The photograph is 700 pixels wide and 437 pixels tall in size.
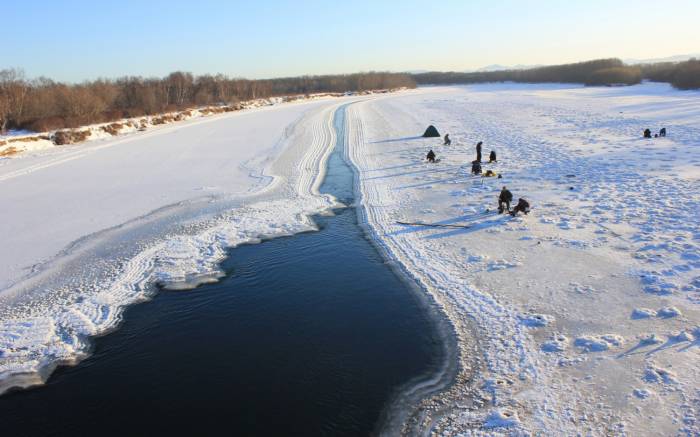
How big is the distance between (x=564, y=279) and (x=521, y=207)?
3.86 meters

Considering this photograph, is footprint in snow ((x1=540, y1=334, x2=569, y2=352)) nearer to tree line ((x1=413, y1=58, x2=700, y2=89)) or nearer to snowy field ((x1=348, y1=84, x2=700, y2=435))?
snowy field ((x1=348, y1=84, x2=700, y2=435))

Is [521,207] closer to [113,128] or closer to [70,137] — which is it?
[70,137]

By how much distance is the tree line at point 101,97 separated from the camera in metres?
39.2

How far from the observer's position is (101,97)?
5197cm

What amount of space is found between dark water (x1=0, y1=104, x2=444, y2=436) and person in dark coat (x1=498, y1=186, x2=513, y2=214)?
178 inches

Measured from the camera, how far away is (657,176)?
15117mm

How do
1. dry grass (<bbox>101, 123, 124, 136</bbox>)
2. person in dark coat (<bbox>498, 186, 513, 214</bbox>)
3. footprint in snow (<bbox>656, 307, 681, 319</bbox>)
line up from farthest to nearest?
dry grass (<bbox>101, 123, 124, 136</bbox>)
person in dark coat (<bbox>498, 186, 513, 214</bbox>)
footprint in snow (<bbox>656, 307, 681, 319</bbox>)

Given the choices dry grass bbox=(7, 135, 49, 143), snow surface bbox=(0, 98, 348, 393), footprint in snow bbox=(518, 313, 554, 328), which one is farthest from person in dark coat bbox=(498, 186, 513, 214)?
dry grass bbox=(7, 135, 49, 143)

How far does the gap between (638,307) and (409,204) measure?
752cm

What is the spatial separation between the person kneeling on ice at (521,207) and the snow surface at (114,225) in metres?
5.47

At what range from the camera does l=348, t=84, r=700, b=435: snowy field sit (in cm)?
562

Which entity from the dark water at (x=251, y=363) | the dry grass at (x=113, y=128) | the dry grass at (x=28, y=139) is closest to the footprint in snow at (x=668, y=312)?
the dark water at (x=251, y=363)

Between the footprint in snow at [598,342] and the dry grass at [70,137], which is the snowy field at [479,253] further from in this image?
the dry grass at [70,137]

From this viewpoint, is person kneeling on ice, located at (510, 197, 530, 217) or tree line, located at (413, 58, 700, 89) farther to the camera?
tree line, located at (413, 58, 700, 89)
